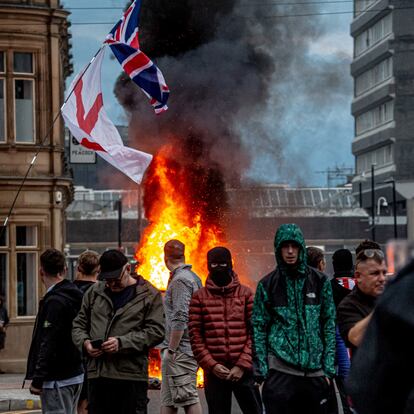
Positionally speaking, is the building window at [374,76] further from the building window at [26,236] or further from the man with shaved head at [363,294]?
the man with shaved head at [363,294]

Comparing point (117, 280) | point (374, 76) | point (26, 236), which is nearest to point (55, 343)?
point (117, 280)

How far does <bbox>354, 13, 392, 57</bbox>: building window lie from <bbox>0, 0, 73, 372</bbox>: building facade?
7625 centimetres

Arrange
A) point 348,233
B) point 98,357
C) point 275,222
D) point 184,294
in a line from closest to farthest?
1. point 98,357
2. point 184,294
3. point 275,222
4. point 348,233

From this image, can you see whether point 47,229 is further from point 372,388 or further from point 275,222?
point 275,222

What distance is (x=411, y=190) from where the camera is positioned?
55.3 feet

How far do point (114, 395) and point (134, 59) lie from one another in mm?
8109

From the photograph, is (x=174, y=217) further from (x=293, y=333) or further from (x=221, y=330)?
(x=293, y=333)

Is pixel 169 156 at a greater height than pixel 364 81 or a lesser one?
lesser

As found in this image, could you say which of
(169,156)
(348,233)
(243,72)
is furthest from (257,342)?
(348,233)

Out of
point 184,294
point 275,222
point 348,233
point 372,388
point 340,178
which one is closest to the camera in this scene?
point 372,388

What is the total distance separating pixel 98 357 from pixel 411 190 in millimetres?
9291

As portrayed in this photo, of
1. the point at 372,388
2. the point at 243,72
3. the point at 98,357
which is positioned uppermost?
the point at 243,72

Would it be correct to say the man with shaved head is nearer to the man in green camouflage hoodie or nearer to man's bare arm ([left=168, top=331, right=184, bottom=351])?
the man in green camouflage hoodie

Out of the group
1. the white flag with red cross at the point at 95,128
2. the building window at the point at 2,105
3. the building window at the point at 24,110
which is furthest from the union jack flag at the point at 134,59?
the building window at the point at 24,110
